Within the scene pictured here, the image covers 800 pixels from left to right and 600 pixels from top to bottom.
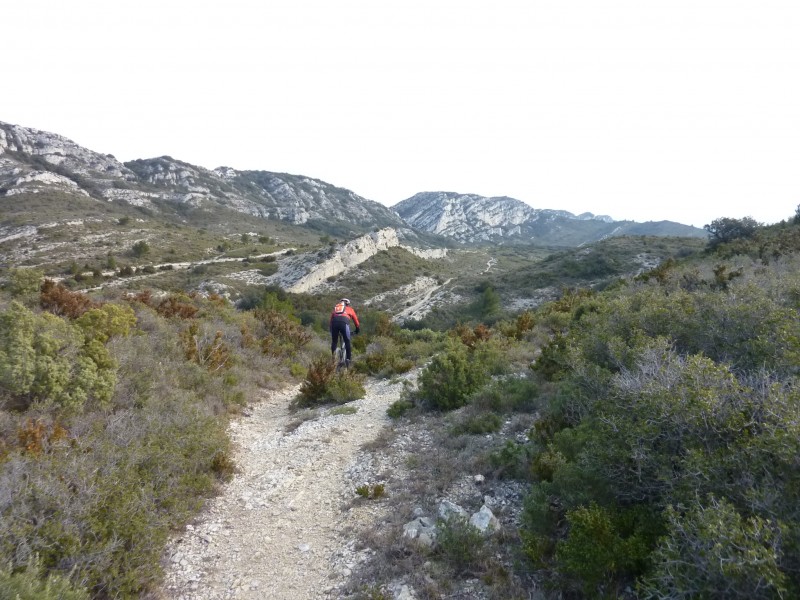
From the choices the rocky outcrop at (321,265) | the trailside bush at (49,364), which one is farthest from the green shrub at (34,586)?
the rocky outcrop at (321,265)

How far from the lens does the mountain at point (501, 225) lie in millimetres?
157375

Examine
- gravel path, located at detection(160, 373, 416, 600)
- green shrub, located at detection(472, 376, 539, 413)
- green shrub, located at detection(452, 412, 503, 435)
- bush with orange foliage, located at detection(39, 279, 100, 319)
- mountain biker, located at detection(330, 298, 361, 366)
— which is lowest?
gravel path, located at detection(160, 373, 416, 600)

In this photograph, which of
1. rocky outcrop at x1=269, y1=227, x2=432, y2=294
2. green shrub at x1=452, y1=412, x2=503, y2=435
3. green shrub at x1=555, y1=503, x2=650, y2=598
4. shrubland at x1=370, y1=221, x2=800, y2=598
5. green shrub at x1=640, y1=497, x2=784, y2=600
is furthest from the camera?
rocky outcrop at x1=269, y1=227, x2=432, y2=294

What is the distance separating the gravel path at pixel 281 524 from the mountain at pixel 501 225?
481ft

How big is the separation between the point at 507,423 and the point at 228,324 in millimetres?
10012

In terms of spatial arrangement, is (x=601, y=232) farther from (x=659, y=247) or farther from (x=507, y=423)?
(x=507, y=423)

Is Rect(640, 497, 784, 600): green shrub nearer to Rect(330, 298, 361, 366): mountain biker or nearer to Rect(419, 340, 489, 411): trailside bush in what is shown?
Rect(419, 340, 489, 411): trailside bush

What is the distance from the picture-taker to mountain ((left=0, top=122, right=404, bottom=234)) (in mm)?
81688

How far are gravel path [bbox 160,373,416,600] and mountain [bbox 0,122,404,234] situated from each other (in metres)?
89.6

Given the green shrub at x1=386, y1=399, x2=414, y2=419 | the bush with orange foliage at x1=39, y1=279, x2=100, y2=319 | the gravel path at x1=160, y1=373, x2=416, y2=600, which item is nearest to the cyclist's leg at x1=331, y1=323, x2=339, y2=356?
the green shrub at x1=386, y1=399, x2=414, y2=419

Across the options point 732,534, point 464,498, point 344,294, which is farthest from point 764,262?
point 344,294

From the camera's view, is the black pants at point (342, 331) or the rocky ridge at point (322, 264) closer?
the black pants at point (342, 331)

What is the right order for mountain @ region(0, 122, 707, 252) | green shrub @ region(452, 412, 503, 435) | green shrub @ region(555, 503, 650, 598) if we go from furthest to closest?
1. mountain @ region(0, 122, 707, 252)
2. green shrub @ region(452, 412, 503, 435)
3. green shrub @ region(555, 503, 650, 598)

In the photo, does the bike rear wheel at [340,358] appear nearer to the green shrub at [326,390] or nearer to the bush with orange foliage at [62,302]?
the green shrub at [326,390]
